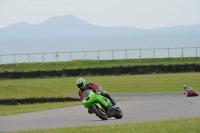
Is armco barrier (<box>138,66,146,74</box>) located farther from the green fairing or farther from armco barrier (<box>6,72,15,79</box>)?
the green fairing

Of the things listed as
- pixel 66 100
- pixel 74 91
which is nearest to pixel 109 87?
pixel 74 91

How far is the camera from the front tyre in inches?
675

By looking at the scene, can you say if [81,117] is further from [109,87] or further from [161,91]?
[109,87]

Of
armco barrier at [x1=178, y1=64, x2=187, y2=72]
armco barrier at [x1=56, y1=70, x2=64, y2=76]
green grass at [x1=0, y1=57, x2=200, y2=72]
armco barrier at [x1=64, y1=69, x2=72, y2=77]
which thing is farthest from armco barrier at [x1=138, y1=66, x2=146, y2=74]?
green grass at [x1=0, y1=57, x2=200, y2=72]

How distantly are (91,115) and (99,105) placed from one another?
9.87 feet

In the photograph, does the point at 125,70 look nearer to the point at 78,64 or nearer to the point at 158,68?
the point at 158,68

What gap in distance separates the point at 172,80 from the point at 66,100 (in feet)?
42.9

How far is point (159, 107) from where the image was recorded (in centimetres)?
2223

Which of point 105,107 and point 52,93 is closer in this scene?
point 105,107

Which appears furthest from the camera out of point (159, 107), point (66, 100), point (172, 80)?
point (172, 80)

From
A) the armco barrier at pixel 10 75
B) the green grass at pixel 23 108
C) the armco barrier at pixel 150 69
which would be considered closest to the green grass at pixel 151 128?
the green grass at pixel 23 108

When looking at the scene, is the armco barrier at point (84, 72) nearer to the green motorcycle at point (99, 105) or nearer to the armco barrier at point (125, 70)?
the armco barrier at point (125, 70)

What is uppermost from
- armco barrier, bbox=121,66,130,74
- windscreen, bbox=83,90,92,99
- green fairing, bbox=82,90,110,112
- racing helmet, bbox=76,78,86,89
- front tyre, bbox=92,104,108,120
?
racing helmet, bbox=76,78,86,89

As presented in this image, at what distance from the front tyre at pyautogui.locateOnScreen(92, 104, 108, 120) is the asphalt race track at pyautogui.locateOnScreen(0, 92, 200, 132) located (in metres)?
0.16
